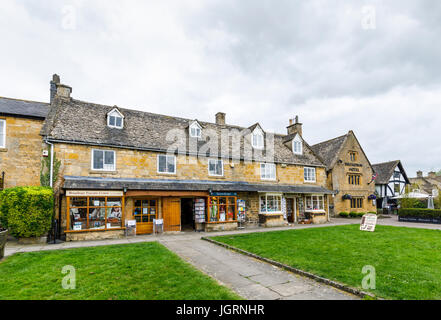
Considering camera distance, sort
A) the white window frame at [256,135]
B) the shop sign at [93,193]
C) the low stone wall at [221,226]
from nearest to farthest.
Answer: the shop sign at [93,193]
the low stone wall at [221,226]
the white window frame at [256,135]

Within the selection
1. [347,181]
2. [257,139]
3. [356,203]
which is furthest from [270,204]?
[356,203]

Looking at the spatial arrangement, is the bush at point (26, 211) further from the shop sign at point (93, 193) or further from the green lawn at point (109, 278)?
the green lawn at point (109, 278)

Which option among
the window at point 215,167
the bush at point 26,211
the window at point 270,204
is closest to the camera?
the bush at point 26,211

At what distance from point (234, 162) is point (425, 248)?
12.5 meters

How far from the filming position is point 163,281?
6148 mm

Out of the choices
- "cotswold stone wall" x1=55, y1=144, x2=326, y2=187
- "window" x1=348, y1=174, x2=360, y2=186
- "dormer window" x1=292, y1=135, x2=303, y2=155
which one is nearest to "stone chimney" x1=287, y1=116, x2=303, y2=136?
"dormer window" x1=292, y1=135, x2=303, y2=155

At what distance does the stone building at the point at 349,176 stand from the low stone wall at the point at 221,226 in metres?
15.3

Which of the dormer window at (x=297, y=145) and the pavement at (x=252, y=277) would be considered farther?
the dormer window at (x=297, y=145)

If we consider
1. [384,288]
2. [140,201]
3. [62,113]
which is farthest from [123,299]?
[62,113]

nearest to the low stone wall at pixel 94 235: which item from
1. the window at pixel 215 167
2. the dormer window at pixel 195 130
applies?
the window at pixel 215 167

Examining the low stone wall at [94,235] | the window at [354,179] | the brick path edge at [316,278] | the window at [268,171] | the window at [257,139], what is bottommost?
the low stone wall at [94,235]

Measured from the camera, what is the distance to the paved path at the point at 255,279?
5.55 metres

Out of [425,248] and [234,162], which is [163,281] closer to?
[425,248]

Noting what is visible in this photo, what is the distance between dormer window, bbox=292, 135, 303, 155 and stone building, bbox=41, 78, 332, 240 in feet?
0.47
